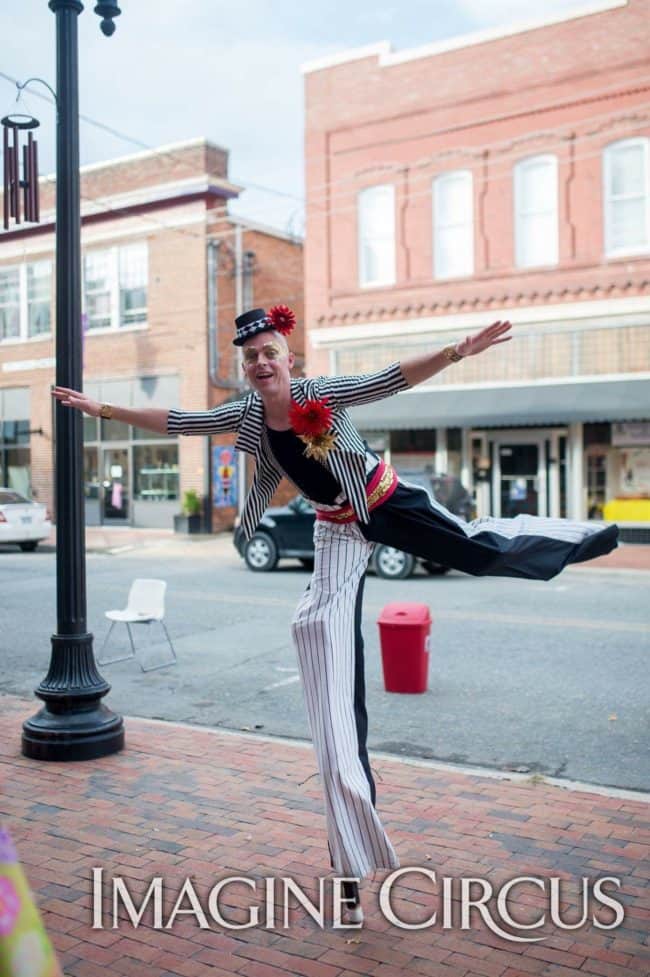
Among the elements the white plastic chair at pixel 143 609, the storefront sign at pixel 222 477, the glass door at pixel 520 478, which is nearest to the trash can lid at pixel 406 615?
the white plastic chair at pixel 143 609

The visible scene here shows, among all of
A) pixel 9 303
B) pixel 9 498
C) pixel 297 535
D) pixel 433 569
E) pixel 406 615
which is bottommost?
pixel 433 569

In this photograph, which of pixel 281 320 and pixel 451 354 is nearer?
pixel 451 354

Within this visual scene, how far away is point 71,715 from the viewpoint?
577cm

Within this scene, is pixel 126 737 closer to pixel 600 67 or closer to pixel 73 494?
pixel 73 494

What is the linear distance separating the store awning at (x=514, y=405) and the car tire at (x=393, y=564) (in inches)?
183

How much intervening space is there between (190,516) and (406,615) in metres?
17.5

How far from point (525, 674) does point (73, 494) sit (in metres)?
4.39

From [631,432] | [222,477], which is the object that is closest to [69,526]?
[631,432]

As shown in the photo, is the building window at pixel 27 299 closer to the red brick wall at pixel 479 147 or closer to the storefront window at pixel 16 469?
the storefront window at pixel 16 469

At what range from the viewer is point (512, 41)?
21.3 metres

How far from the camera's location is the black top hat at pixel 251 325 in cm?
377

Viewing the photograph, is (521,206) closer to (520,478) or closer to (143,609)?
(520,478)

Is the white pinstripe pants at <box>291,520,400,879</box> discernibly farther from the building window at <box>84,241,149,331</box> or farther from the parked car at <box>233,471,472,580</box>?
the building window at <box>84,241,149,331</box>

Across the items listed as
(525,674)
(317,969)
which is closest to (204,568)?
(525,674)
